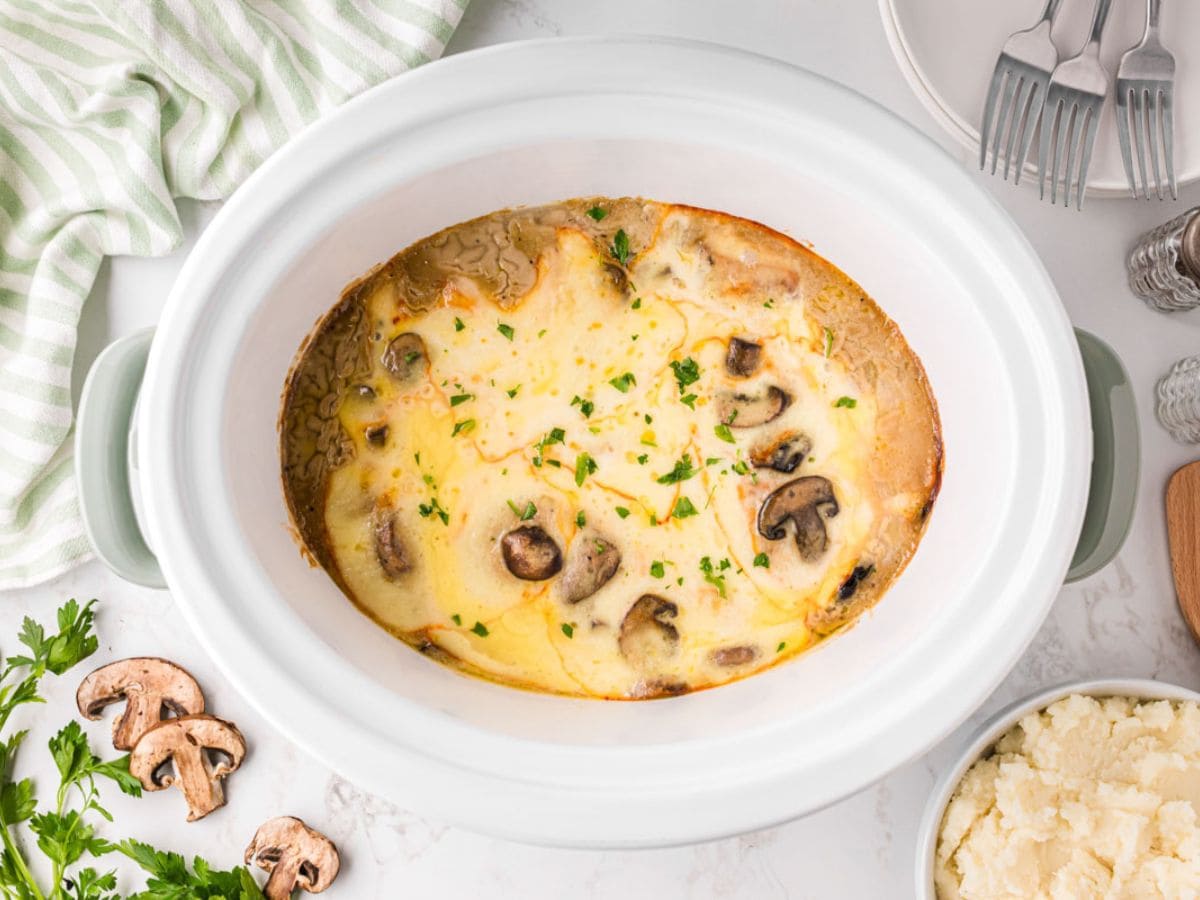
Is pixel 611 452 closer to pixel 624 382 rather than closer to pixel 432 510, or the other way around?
pixel 624 382

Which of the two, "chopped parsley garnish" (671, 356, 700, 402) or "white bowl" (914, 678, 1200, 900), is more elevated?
"chopped parsley garnish" (671, 356, 700, 402)

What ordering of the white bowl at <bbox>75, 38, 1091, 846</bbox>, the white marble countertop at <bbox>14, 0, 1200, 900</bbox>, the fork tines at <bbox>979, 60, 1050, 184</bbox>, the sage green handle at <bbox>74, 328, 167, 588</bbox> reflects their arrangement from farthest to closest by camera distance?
the white marble countertop at <bbox>14, 0, 1200, 900</bbox> < the fork tines at <bbox>979, 60, 1050, 184</bbox> < the sage green handle at <bbox>74, 328, 167, 588</bbox> < the white bowl at <bbox>75, 38, 1091, 846</bbox>

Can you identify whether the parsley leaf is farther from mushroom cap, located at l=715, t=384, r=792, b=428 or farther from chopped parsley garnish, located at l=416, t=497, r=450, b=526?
chopped parsley garnish, located at l=416, t=497, r=450, b=526

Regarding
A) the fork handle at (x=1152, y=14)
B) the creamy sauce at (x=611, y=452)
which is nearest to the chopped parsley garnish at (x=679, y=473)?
the creamy sauce at (x=611, y=452)

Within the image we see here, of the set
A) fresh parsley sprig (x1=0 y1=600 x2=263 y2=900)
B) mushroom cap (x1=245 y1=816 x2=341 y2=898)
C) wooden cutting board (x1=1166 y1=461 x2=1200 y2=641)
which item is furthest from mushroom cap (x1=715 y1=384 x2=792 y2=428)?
fresh parsley sprig (x1=0 y1=600 x2=263 y2=900)

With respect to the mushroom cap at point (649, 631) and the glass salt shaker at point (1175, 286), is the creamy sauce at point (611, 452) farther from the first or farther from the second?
the glass salt shaker at point (1175, 286)

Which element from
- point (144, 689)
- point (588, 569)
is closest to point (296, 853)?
point (144, 689)
